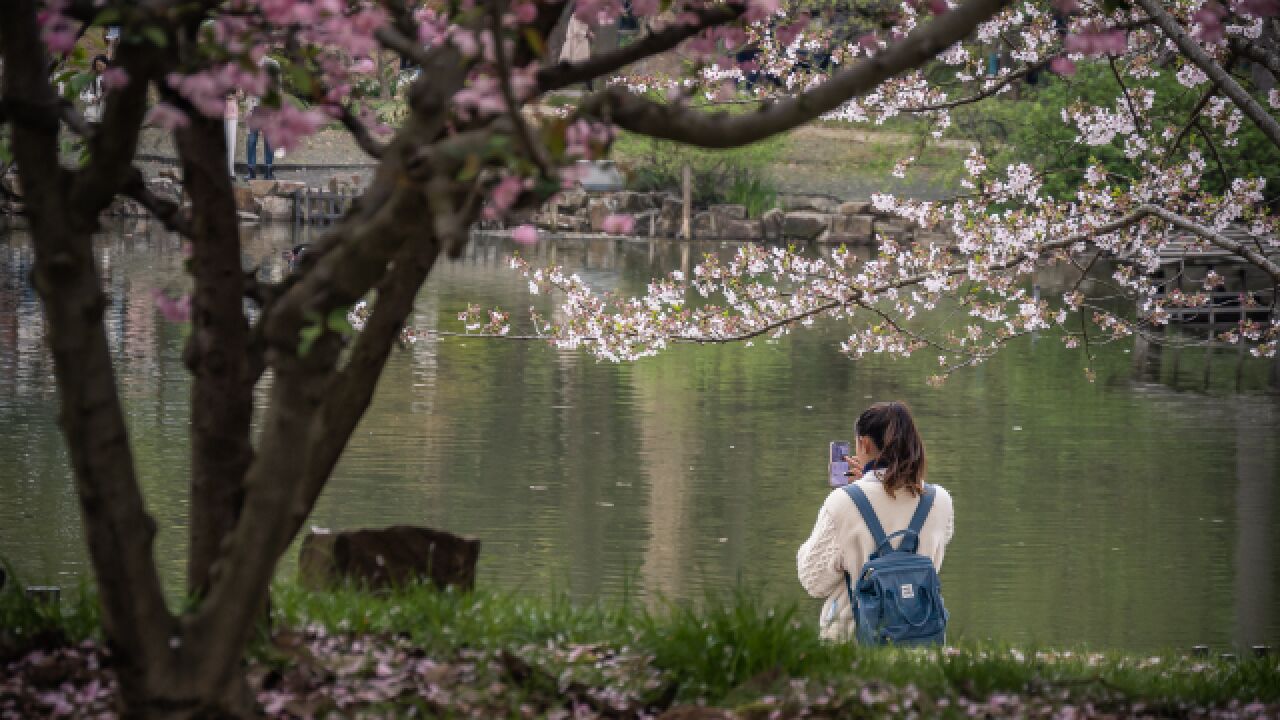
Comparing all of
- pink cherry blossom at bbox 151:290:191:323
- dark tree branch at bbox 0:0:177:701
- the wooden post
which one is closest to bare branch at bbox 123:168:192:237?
pink cherry blossom at bbox 151:290:191:323

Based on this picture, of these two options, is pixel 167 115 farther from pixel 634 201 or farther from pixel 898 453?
pixel 634 201

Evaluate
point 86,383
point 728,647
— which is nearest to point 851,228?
point 728,647

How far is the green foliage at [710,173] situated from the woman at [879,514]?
3743cm

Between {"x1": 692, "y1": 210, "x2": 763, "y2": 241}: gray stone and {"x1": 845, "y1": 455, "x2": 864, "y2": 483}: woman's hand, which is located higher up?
{"x1": 692, "y1": 210, "x2": 763, "y2": 241}: gray stone

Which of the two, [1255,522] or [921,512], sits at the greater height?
[921,512]

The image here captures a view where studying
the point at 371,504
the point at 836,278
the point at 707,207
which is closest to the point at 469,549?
the point at 836,278

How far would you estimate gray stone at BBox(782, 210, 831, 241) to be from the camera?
41.8m

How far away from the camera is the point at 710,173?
44.5m

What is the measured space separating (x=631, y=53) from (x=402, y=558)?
2.05 m

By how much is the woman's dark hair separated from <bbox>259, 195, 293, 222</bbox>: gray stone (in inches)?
1462

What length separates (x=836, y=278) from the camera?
1056 cm

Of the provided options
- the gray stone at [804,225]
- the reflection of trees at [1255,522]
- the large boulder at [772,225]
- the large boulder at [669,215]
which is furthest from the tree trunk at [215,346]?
the large boulder at [669,215]

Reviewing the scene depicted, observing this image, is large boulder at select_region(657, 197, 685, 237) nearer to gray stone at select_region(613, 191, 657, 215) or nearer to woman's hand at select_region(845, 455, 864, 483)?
gray stone at select_region(613, 191, 657, 215)

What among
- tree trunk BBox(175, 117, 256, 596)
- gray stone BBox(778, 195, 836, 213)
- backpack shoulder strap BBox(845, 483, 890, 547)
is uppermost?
gray stone BBox(778, 195, 836, 213)
